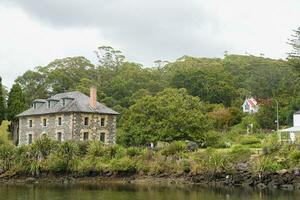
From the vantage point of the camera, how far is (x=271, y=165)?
40.4 metres

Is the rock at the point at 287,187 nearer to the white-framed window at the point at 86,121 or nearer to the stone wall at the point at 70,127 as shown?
the stone wall at the point at 70,127

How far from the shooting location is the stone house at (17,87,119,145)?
57375mm

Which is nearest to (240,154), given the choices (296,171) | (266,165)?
(266,165)

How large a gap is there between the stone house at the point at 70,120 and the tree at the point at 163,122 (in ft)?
12.0

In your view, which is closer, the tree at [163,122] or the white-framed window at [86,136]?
the tree at [163,122]

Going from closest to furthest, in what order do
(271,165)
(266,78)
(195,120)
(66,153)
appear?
(271,165) < (66,153) < (195,120) < (266,78)

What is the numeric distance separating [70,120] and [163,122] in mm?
10962

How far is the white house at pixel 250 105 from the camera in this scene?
86.9 metres

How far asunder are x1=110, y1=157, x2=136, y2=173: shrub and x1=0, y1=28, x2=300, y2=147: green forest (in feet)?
24.2

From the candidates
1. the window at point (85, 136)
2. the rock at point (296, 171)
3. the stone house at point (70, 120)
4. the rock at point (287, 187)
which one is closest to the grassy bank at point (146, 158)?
the rock at point (296, 171)

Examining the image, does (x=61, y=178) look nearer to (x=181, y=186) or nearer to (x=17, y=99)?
(x=181, y=186)

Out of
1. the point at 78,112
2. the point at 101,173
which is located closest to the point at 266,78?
the point at 78,112

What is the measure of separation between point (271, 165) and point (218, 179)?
4.89m

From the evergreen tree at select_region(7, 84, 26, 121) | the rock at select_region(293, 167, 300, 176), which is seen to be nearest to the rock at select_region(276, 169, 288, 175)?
the rock at select_region(293, 167, 300, 176)
